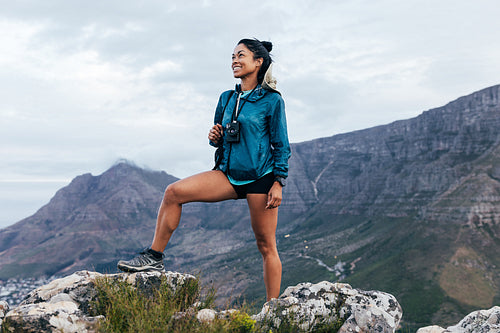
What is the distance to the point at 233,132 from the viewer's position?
542 cm

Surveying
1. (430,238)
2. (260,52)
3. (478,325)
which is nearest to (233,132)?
(260,52)

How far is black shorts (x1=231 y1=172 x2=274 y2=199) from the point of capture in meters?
5.34

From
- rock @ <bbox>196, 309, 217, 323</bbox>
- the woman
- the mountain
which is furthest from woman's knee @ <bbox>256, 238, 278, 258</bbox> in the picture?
the mountain

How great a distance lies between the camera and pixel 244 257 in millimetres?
192125

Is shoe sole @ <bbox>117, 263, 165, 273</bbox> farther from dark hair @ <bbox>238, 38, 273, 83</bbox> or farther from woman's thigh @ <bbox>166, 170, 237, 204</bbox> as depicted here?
dark hair @ <bbox>238, 38, 273, 83</bbox>

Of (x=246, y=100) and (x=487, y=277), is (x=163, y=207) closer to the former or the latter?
(x=246, y=100)

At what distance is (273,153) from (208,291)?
2107mm

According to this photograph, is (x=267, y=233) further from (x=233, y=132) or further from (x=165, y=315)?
(x=165, y=315)

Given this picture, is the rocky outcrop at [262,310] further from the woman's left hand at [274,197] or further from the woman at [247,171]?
the woman's left hand at [274,197]

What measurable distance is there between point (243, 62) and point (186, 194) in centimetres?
214

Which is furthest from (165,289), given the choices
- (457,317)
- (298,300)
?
(457,317)

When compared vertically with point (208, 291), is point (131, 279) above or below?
above

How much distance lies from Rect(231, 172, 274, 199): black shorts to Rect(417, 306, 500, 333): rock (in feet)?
9.24

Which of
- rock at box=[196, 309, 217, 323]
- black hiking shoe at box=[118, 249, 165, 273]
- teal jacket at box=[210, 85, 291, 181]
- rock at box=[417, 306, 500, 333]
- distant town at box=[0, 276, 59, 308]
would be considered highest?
teal jacket at box=[210, 85, 291, 181]
